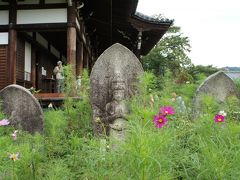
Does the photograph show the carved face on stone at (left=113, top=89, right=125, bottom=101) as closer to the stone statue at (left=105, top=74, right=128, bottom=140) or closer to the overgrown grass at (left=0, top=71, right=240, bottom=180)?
the stone statue at (left=105, top=74, right=128, bottom=140)

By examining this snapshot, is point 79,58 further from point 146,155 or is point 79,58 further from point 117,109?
point 146,155

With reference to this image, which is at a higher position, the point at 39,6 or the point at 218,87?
the point at 39,6

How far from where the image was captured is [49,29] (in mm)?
8664

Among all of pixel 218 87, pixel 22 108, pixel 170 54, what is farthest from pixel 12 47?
pixel 170 54

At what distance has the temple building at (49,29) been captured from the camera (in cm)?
852

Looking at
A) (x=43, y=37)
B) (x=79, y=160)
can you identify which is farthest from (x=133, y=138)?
(x=43, y=37)

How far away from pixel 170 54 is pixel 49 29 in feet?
67.3

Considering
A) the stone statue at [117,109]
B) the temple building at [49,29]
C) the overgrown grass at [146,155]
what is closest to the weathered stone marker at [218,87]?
the stone statue at [117,109]

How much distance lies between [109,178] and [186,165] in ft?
1.57

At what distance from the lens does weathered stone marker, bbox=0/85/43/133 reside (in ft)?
13.7

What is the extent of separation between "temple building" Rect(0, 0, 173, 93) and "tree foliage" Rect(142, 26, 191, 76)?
37.5 ft

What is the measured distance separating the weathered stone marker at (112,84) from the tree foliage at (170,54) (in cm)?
2008

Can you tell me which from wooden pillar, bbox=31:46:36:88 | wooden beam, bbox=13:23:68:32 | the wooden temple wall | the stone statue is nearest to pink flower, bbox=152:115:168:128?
the stone statue

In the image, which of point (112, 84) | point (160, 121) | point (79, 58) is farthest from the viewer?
point (79, 58)
